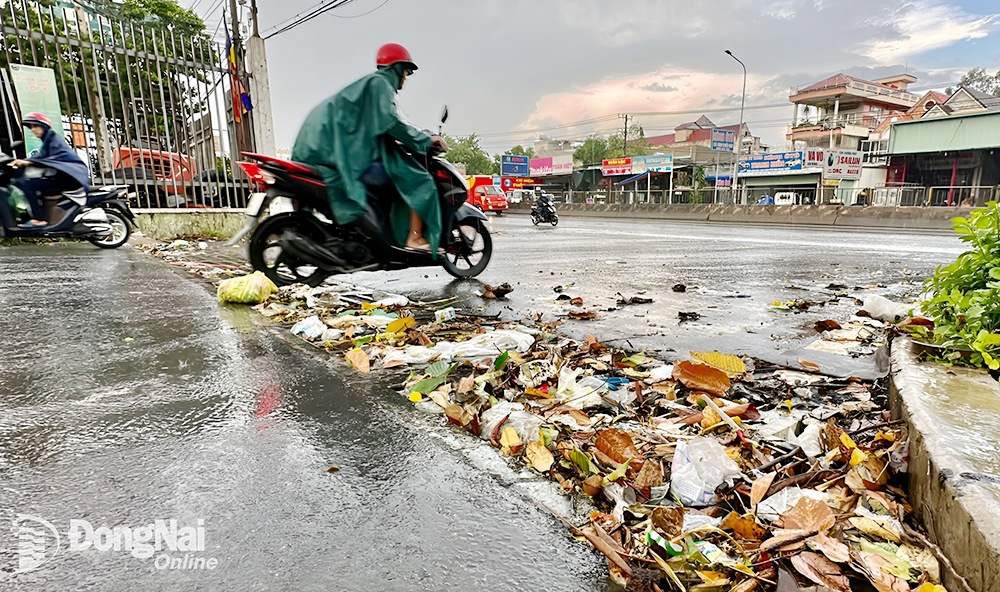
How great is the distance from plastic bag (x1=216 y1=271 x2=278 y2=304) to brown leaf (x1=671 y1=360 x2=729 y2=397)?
136 inches

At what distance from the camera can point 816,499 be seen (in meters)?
1.55

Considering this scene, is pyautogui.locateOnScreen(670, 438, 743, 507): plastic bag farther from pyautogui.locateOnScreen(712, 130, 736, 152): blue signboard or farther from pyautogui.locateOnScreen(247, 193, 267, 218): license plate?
→ pyautogui.locateOnScreen(712, 130, 736, 152): blue signboard

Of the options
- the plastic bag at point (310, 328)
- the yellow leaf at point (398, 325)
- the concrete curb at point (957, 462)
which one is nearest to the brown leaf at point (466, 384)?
the yellow leaf at point (398, 325)

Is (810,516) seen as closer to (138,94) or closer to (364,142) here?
Result: (364,142)

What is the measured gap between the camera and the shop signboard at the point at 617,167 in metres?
48.8

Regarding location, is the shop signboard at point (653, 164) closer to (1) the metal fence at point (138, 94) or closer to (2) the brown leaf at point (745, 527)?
(1) the metal fence at point (138, 94)

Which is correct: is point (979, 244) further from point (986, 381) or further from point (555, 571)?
point (555, 571)

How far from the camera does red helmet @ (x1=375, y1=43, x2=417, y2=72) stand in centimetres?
472

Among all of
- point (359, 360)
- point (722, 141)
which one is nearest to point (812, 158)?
point (722, 141)

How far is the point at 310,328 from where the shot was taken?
3529 mm

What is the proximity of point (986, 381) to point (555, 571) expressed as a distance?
1706 mm

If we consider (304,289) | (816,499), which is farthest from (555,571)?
(304,289)

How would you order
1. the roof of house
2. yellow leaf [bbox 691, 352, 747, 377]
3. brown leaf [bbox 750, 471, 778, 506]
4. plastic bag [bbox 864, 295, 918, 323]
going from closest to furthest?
brown leaf [bbox 750, 471, 778, 506], yellow leaf [bbox 691, 352, 747, 377], plastic bag [bbox 864, 295, 918, 323], the roof of house

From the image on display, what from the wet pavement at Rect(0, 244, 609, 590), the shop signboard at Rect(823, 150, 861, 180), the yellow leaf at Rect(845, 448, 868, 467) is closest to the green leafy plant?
the yellow leaf at Rect(845, 448, 868, 467)
